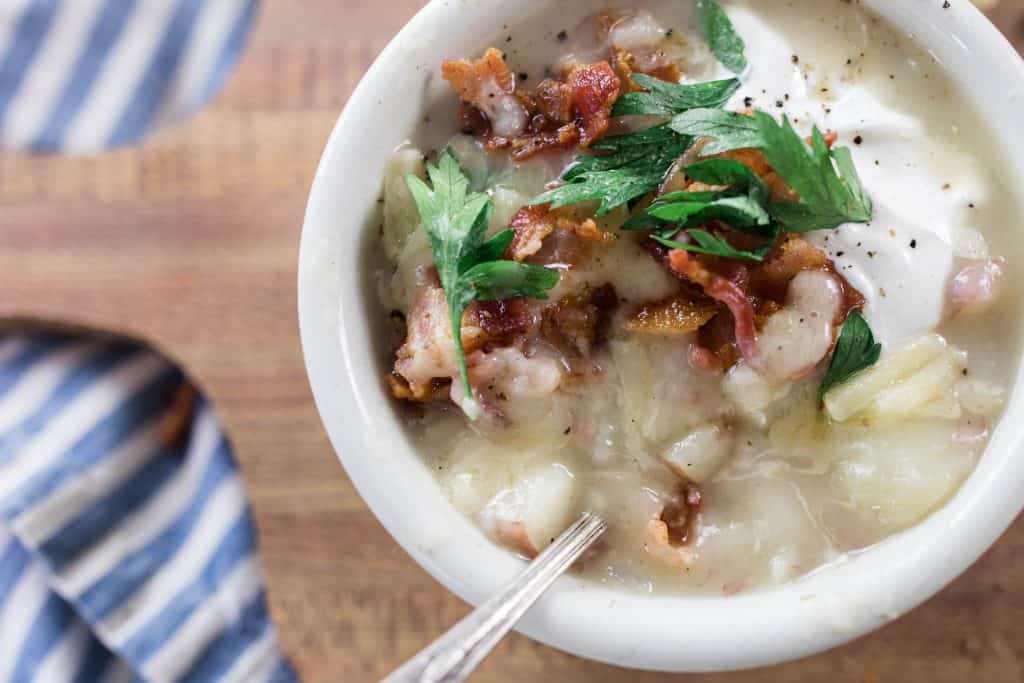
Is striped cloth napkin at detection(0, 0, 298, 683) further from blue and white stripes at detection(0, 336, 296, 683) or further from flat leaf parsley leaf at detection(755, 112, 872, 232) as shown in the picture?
flat leaf parsley leaf at detection(755, 112, 872, 232)

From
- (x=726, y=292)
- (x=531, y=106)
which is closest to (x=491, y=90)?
(x=531, y=106)

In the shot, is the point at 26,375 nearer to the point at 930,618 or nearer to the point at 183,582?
the point at 183,582

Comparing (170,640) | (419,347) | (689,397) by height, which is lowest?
(170,640)

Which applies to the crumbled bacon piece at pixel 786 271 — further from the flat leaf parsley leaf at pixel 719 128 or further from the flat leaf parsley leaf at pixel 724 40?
the flat leaf parsley leaf at pixel 724 40

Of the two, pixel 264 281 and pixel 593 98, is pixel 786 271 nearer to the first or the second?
pixel 593 98

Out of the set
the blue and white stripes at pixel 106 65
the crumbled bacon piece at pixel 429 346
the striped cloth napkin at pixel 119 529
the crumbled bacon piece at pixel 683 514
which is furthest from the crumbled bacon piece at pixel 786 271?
the blue and white stripes at pixel 106 65

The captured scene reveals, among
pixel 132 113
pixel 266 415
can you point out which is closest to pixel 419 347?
pixel 266 415
